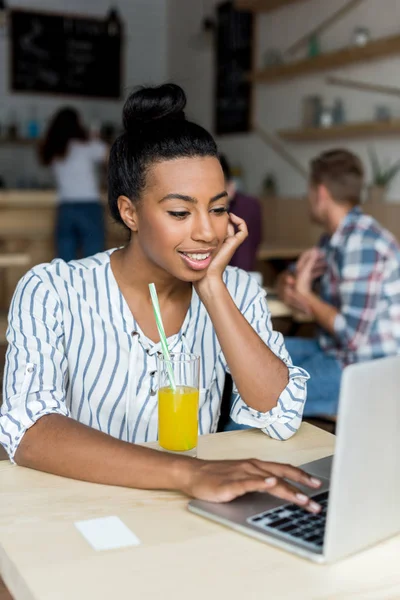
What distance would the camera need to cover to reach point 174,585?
0.73m

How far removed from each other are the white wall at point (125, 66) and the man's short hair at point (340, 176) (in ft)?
13.6

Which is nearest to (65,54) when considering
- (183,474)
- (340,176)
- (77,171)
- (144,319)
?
(77,171)

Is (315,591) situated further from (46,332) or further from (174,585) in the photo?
(46,332)

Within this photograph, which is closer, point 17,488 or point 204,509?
point 204,509

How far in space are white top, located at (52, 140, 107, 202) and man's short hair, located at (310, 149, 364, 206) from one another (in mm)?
2371

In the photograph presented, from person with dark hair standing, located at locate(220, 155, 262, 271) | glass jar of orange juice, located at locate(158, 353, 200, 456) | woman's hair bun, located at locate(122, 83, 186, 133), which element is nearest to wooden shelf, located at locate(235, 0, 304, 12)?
person with dark hair standing, located at locate(220, 155, 262, 271)

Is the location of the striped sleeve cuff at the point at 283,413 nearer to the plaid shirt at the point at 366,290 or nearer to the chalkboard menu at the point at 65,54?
the plaid shirt at the point at 366,290

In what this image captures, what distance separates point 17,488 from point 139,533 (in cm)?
23

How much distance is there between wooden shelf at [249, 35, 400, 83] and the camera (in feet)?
14.1

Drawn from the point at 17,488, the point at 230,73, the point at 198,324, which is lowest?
the point at 17,488

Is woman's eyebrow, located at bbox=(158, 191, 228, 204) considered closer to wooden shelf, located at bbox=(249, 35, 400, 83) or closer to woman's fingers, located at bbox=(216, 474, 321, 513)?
woman's fingers, located at bbox=(216, 474, 321, 513)

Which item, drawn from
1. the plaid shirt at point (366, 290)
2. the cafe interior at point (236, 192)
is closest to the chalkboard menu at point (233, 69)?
the cafe interior at point (236, 192)

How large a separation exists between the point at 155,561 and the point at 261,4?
521cm

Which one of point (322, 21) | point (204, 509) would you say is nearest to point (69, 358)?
point (204, 509)
